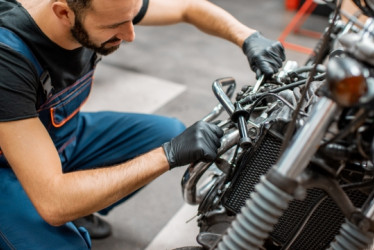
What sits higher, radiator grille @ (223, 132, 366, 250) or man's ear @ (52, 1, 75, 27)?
man's ear @ (52, 1, 75, 27)

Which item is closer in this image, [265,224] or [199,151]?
[265,224]

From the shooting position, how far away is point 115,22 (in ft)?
3.87

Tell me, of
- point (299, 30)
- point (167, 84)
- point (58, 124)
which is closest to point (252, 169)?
point (58, 124)

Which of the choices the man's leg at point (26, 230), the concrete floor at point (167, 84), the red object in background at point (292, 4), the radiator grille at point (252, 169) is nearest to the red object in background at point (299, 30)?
the concrete floor at point (167, 84)

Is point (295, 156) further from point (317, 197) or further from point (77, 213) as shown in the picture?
point (77, 213)

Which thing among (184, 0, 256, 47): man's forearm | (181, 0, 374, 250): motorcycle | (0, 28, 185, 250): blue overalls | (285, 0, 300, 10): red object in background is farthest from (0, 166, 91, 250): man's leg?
(285, 0, 300, 10): red object in background

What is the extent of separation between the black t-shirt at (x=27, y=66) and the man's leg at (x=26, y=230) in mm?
317

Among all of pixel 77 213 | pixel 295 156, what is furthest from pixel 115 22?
pixel 295 156

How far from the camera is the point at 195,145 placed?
1.08 meters

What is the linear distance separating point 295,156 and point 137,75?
2.48 meters

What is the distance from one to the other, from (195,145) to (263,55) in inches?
19.5

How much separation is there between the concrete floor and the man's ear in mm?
972

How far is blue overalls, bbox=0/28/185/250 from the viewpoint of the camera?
1.23 meters

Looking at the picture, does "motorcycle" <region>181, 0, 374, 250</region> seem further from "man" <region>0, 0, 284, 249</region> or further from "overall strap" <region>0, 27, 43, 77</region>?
"overall strap" <region>0, 27, 43, 77</region>
